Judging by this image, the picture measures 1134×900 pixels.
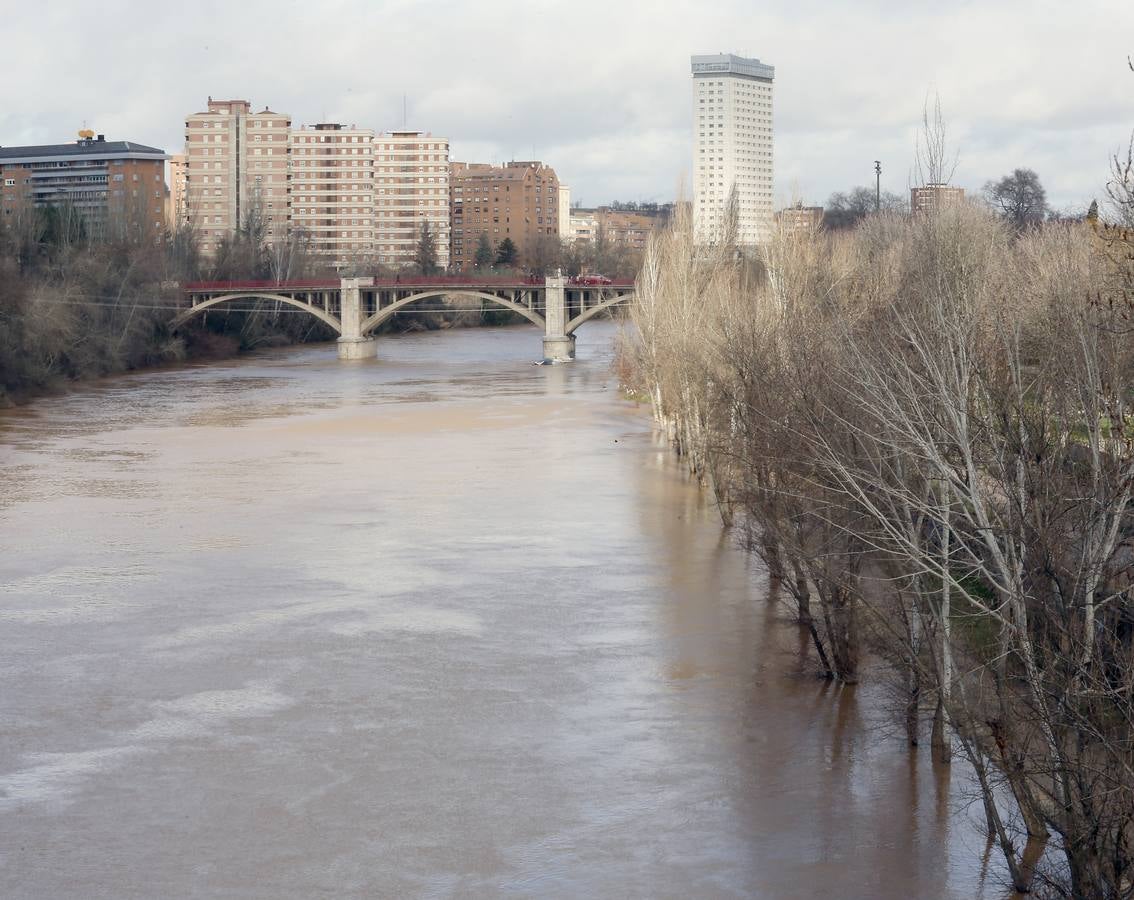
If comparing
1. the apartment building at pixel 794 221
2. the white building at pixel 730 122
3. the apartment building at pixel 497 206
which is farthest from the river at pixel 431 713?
the white building at pixel 730 122

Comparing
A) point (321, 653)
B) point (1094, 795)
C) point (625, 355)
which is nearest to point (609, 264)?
point (625, 355)

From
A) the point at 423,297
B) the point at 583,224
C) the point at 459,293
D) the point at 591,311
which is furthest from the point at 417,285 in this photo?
the point at 583,224

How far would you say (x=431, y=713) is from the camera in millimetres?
11945

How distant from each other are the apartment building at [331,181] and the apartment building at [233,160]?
126 cm

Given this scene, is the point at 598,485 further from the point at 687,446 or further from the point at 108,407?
the point at 108,407

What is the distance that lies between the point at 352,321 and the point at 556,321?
813 centimetres

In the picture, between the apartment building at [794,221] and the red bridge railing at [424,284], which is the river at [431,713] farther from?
the red bridge railing at [424,284]

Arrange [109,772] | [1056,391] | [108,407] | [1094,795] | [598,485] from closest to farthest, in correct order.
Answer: [1094,795]
[1056,391]
[109,772]
[598,485]
[108,407]

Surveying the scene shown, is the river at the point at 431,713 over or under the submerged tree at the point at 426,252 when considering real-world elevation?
under

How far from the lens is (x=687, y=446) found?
26312 millimetres

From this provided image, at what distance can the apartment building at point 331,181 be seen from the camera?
107938 millimetres

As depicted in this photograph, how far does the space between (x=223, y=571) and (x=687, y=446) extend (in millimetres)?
10957

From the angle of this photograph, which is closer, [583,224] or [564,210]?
[564,210]

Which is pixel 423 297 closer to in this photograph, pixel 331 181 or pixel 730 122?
pixel 331 181
